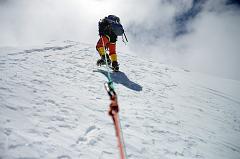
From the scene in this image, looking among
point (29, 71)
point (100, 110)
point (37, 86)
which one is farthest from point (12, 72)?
point (100, 110)

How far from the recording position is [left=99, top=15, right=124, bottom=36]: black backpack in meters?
7.62

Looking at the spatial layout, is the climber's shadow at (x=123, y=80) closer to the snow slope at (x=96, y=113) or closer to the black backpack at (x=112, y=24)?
the snow slope at (x=96, y=113)

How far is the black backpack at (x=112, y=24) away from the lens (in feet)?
25.0

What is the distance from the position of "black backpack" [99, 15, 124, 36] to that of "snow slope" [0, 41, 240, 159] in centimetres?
119

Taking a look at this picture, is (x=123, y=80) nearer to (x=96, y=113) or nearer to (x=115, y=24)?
(x=115, y=24)

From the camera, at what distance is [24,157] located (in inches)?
128

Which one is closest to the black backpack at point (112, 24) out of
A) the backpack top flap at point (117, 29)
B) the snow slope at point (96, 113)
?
the backpack top flap at point (117, 29)

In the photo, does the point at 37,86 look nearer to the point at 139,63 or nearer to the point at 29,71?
the point at 29,71

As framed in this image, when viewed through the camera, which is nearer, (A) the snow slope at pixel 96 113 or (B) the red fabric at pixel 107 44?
(A) the snow slope at pixel 96 113

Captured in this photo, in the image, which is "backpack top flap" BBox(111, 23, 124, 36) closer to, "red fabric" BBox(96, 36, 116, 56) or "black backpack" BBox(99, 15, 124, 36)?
"black backpack" BBox(99, 15, 124, 36)

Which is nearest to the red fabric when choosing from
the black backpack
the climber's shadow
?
the black backpack

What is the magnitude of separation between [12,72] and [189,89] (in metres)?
5.24

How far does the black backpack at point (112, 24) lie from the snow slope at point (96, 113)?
47.0 inches

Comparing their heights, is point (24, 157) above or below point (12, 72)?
below
